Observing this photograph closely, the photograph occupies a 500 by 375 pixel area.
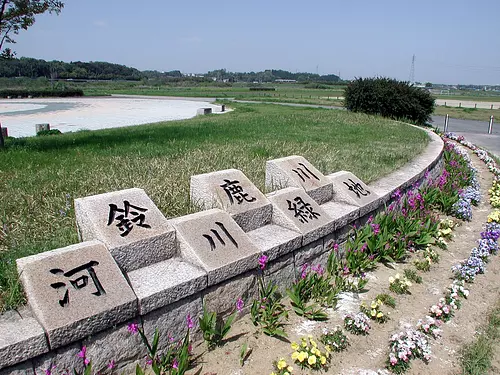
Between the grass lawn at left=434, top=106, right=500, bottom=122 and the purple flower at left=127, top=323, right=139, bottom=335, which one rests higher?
the purple flower at left=127, top=323, right=139, bottom=335

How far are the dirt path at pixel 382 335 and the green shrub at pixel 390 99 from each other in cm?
1319

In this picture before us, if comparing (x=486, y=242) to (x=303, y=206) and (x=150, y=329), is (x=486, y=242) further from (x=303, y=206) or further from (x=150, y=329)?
(x=150, y=329)

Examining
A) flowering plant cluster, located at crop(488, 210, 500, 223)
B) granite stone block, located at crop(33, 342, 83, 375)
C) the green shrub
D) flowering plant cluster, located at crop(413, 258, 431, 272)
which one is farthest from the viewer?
the green shrub

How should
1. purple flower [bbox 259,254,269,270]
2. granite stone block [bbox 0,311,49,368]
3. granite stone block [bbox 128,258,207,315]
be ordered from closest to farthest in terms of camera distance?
granite stone block [bbox 0,311,49,368] → granite stone block [bbox 128,258,207,315] → purple flower [bbox 259,254,269,270]

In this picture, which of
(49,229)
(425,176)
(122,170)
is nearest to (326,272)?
(49,229)

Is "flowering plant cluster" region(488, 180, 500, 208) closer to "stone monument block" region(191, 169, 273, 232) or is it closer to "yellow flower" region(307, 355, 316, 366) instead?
"stone monument block" region(191, 169, 273, 232)

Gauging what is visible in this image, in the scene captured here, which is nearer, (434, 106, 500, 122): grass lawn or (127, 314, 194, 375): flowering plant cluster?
(127, 314, 194, 375): flowering plant cluster

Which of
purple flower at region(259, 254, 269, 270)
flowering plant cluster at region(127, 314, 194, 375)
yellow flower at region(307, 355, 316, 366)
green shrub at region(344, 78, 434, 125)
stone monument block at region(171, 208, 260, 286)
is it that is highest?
green shrub at region(344, 78, 434, 125)

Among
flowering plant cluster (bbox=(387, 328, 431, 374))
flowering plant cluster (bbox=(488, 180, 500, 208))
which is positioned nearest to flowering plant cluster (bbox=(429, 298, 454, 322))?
flowering plant cluster (bbox=(387, 328, 431, 374))

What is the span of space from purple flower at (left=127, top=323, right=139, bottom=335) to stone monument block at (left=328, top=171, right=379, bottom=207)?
2.80 meters

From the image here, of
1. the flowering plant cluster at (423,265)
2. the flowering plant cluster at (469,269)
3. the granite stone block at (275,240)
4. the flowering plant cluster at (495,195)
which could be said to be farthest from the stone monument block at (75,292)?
the flowering plant cluster at (495,195)

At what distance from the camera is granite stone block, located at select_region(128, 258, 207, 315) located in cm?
237

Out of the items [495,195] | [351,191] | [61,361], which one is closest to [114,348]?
[61,361]

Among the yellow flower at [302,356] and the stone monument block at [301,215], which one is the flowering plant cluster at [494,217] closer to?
the stone monument block at [301,215]
